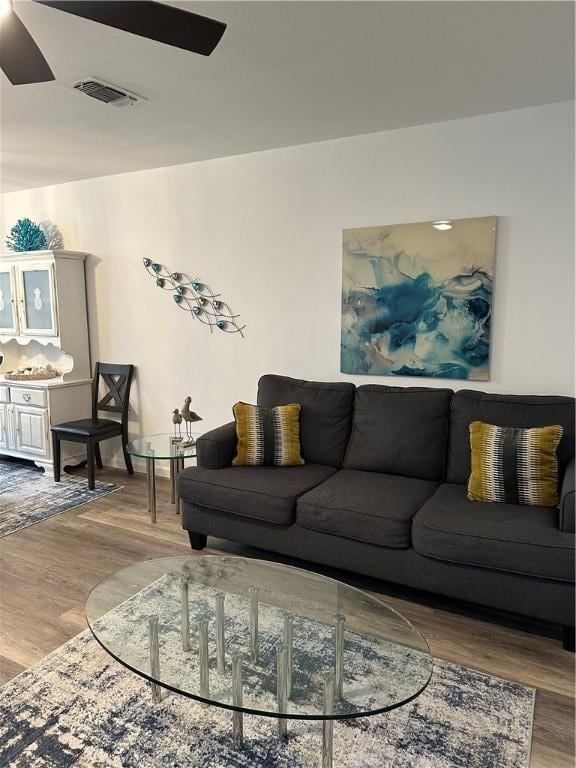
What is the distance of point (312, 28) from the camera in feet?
6.94

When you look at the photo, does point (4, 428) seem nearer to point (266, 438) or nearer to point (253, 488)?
point (266, 438)

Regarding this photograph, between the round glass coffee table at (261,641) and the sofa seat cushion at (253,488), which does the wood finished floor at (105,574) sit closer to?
the sofa seat cushion at (253,488)

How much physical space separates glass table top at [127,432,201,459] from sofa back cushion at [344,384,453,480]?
40.4 inches

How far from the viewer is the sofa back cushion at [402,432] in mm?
3068

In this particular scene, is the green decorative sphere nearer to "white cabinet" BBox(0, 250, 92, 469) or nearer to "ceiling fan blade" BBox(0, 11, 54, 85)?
"white cabinet" BBox(0, 250, 92, 469)

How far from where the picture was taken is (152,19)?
159cm

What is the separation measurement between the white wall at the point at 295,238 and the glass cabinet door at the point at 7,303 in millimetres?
597

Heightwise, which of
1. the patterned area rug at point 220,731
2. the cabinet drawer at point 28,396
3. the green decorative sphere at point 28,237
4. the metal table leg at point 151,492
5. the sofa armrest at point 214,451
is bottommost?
the patterned area rug at point 220,731

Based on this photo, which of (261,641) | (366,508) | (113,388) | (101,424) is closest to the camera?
(261,641)

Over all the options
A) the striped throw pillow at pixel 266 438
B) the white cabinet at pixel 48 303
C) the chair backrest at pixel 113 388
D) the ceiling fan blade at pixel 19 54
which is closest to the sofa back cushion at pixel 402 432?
the striped throw pillow at pixel 266 438

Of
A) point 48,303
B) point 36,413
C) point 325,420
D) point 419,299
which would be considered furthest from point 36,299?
point 419,299

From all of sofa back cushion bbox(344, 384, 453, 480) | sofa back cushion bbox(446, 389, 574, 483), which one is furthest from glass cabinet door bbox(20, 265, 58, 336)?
sofa back cushion bbox(446, 389, 574, 483)

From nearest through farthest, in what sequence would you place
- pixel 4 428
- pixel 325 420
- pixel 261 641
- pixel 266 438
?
pixel 261 641
pixel 266 438
pixel 325 420
pixel 4 428

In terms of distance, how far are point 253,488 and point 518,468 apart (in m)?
1.34
